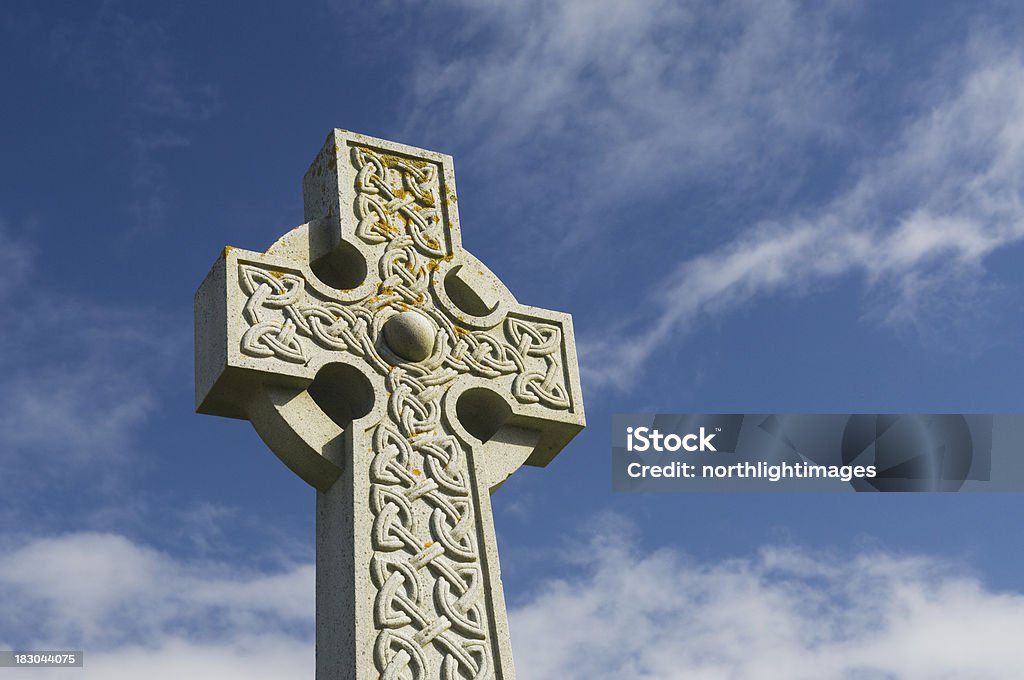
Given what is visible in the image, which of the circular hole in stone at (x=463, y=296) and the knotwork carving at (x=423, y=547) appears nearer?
the knotwork carving at (x=423, y=547)

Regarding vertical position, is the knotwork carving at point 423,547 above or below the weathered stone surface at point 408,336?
below

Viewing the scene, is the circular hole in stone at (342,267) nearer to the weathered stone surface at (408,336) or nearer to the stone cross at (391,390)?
the stone cross at (391,390)

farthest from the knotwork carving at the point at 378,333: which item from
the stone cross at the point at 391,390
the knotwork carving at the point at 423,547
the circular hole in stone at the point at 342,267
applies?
the knotwork carving at the point at 423,547

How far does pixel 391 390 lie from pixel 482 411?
553 mm

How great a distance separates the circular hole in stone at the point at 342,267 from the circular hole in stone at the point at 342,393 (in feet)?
1.58

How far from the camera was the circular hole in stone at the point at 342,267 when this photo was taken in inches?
227

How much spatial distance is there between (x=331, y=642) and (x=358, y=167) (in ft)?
7.34

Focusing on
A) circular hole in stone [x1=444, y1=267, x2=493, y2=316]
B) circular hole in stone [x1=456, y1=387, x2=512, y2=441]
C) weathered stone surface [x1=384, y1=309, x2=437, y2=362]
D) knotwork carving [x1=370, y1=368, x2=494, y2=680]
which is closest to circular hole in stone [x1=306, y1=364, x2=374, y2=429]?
knotwork carving [x1=370, y1=368, x2=494, y2=680]

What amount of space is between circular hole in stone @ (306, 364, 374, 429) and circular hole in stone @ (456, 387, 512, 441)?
0.44 metres

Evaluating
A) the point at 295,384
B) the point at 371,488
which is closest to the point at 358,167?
the point at 295,384

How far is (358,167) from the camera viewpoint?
19.7 ft

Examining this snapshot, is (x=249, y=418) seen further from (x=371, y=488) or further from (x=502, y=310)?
(x=502, y=310)

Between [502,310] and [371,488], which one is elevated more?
[502,310]

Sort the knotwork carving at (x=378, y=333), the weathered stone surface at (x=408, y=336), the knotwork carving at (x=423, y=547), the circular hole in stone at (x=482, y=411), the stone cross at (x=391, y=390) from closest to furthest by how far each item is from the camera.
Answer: the knotwork carving at (x=423, y=547) → the stone cross at (x=391, y=390) → the knotwork carving at (x=378, y=333) → the weathered stone surface at (x=408, y=336) → the circular hole in stone at (x=482, y=411)
